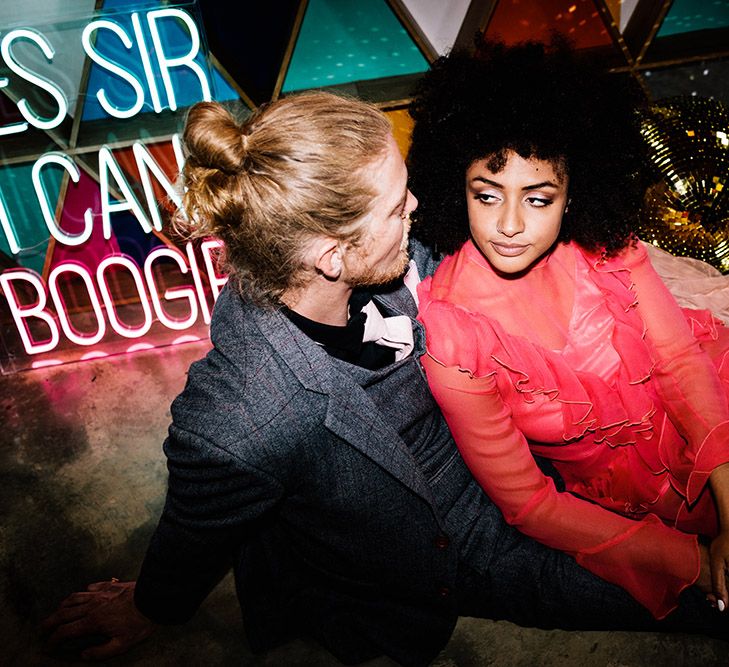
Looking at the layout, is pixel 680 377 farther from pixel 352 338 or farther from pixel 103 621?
pixel 103 621

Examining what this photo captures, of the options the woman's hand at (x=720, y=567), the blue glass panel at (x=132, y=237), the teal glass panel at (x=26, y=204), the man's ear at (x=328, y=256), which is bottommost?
the woman's hand at (x=720, y=567)

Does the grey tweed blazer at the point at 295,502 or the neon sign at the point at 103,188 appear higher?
the neon sign at the point at 103,188

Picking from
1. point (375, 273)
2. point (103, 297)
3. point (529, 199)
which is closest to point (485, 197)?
point (529, 199)

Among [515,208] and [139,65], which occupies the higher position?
[139,65]

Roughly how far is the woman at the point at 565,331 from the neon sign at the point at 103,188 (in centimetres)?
121

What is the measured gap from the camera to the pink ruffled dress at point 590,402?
141cm

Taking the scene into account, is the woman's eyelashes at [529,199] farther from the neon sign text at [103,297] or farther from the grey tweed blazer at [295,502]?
the neon sign text at [103,297]

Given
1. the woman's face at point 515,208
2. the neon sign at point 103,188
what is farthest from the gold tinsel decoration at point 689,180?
the neon sign at point 103,188

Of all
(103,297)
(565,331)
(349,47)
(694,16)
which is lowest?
(565,331)

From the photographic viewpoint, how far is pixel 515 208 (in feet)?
4.33

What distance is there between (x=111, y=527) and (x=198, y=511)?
46.8 inches

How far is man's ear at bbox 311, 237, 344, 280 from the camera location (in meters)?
1.24

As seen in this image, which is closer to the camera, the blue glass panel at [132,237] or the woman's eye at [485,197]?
the woman's eye at [485,197]

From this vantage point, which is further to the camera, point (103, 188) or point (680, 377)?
point (103, 188)
